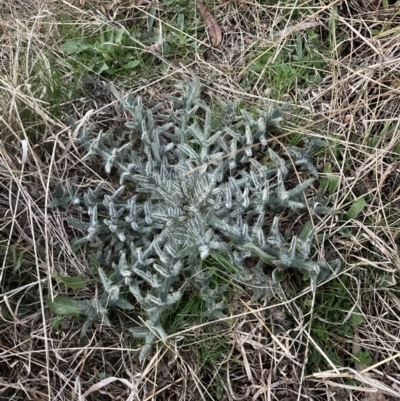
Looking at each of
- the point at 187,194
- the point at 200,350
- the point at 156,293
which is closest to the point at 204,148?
the point at 187,194

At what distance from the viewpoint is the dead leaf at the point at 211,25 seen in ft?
7.52

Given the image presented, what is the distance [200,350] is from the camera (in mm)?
1781

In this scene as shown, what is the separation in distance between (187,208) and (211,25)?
867mm

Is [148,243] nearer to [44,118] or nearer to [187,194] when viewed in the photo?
[187,194]

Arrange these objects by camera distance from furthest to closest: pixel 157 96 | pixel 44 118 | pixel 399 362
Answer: pixel 157 96, pixel 44 118, pixel 399 362

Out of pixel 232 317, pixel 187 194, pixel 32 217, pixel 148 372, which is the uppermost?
pixel 187 194

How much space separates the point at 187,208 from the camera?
182 centimetres

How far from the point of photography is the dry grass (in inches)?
68.9

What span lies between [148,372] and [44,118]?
0.92 meters

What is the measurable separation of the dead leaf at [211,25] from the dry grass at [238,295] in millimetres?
27

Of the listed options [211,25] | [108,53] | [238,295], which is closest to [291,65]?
[211,25]

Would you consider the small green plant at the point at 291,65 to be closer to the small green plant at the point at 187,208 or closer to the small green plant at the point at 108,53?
the small green plant at the point at 187,208

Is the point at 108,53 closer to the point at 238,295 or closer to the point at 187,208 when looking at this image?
the point at 187,208

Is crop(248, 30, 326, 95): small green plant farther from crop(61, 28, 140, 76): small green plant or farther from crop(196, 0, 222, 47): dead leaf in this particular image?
crop(61, 28, 140, 76): small green plant
